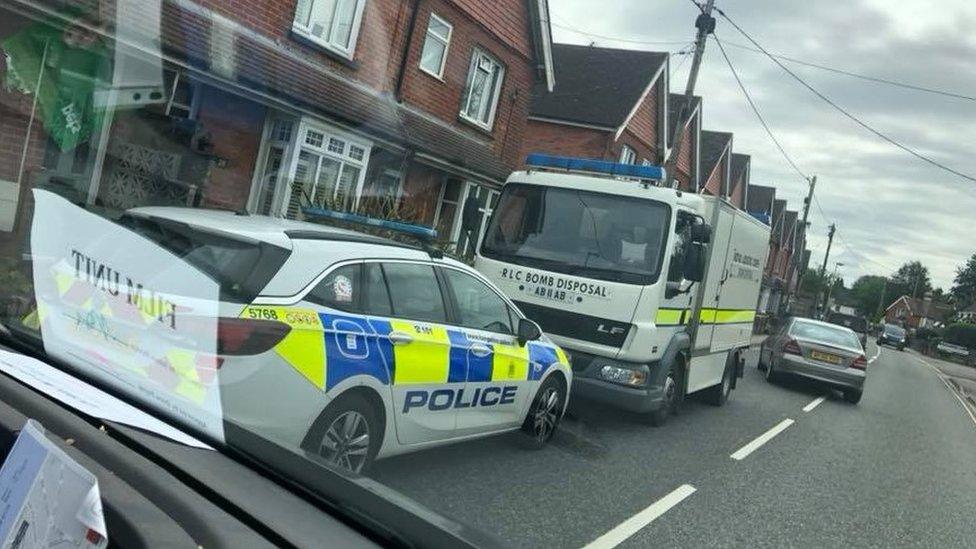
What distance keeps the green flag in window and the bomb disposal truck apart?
12.8ft

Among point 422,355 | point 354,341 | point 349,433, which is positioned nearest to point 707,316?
point 422,355

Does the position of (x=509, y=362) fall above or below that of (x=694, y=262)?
below

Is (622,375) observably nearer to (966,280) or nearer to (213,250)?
(213,250)

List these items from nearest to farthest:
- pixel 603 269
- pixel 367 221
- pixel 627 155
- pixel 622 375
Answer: pixel 367 221
pixel 603 269
pixel 622 375
pixel 627 155

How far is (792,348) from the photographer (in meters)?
13.0

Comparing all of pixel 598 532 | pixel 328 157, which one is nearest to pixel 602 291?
pixel 598 532

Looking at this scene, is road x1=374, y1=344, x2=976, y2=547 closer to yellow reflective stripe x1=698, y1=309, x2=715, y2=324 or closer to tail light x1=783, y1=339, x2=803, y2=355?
yellow reflective stripe x1=698, y1=309, x2=715, y2=324

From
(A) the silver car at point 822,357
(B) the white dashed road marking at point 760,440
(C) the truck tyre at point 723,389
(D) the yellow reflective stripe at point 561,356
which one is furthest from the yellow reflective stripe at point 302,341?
(A) the silver car at point 822,357

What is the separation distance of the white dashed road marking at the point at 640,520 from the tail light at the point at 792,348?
869cm

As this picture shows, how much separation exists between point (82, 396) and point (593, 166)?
519 cm

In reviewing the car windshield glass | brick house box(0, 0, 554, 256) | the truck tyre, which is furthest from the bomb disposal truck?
the car windshield glass

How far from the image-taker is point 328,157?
2.95 meters

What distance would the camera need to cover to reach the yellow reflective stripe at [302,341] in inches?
93.7

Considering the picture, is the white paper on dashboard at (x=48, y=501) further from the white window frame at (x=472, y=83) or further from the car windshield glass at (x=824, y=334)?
the car windshield glass at (x=824, y=334)
